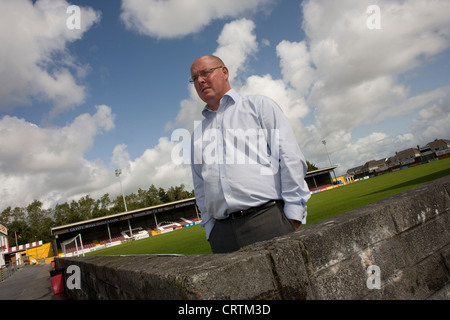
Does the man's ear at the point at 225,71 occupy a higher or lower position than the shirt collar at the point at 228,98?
higher

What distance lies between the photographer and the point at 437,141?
93625 millimetres

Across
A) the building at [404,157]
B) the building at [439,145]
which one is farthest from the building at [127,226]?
the building at [439,145]

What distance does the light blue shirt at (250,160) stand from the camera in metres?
1.85

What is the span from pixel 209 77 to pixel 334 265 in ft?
5.31

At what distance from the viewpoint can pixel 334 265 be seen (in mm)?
1408

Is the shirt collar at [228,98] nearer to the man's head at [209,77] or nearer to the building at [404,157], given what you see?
the man's head at [209,77]

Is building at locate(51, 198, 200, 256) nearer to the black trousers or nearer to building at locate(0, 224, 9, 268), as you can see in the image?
building at locate(0, 224, 9, 268)

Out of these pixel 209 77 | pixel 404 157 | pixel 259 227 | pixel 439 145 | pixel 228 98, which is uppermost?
pixel 209 77

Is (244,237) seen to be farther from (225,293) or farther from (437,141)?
(437,141)

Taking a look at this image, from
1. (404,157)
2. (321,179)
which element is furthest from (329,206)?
(404,157)

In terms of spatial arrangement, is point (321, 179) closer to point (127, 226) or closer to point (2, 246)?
point (127, 226)

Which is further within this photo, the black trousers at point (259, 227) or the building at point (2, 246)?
the building at point (2, 246)

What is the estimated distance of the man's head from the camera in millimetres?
2203
